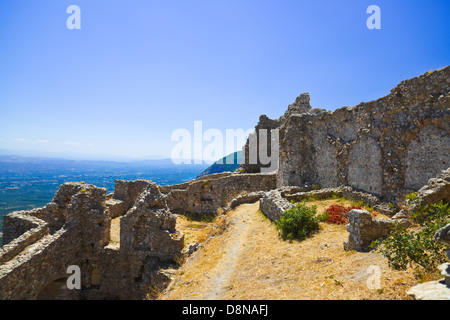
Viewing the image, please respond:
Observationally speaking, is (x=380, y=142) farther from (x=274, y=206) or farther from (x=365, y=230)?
(x=365, y=230)

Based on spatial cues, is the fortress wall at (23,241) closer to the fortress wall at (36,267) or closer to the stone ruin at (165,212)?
the stone ruin at (165,212)

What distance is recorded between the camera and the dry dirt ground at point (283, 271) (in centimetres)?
Answer: 565

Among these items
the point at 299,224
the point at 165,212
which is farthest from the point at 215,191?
the point at 299,224

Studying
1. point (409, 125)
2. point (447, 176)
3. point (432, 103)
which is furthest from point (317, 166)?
point (447, 176)

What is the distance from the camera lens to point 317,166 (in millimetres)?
21031

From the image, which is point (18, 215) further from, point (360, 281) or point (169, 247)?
point (360, 281)

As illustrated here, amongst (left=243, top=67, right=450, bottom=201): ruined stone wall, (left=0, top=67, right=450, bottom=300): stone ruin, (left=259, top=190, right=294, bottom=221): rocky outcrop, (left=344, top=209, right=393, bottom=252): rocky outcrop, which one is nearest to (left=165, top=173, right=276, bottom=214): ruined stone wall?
(left=243, top=67, right=450, bottom=201): ruined stone wall

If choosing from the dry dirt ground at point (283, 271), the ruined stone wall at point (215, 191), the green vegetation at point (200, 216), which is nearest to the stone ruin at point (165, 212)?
the dry dirt ground at point (283, 271)

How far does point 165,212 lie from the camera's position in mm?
13406

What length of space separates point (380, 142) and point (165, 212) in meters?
12.8

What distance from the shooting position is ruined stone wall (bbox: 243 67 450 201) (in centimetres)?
1144

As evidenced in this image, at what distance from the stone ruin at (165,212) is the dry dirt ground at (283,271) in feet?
3.91

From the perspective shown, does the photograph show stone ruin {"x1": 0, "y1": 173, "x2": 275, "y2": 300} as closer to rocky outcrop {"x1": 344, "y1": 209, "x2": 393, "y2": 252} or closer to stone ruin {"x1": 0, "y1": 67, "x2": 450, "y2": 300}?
stone ruin {"x1": 0, "y1": 67, "x2": 450, "y2": 300}
